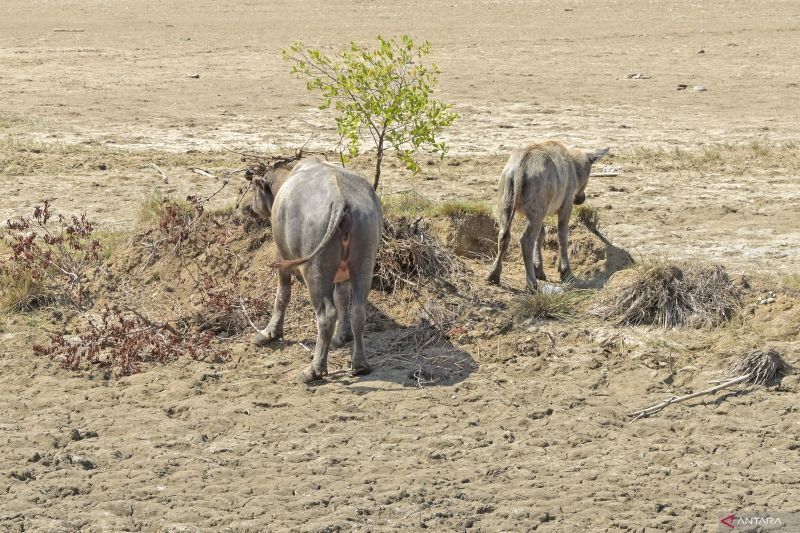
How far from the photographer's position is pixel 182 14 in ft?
99.3

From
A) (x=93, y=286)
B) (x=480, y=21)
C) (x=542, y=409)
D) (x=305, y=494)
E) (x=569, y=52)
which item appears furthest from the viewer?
(x=480, y=21)

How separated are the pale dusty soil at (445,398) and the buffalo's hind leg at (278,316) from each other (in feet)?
0.46

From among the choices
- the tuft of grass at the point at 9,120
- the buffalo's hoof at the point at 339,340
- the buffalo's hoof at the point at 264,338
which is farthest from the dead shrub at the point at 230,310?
the tuft of grass at the point at 9,120

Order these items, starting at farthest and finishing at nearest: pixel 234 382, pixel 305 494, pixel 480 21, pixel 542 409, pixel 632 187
A: pixel 480 21 → pixel 632 187 → pixel 234 382 → pixel 542 409 → pixel 305 494

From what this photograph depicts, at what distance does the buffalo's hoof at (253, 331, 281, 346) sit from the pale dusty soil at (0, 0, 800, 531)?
0.12m

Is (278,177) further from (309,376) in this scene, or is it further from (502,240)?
(502,240)

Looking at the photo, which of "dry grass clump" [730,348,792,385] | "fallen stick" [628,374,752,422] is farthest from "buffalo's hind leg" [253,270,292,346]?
"dry grass clump" [730,348,792,385]

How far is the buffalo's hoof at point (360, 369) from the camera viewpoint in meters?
8.60

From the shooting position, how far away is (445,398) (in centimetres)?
821

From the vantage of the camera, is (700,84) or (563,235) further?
(700,84)

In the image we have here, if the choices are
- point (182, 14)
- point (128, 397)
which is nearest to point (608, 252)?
point (128, 397)

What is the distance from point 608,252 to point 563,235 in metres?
0.54

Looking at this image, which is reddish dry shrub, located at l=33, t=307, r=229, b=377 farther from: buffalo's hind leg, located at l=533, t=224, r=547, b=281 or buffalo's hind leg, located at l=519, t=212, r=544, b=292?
buffalo's hind leg, located at l=533, t=224, r=547, b=281

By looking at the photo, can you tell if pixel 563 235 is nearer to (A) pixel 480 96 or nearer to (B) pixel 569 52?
(A) pixel 480 96
